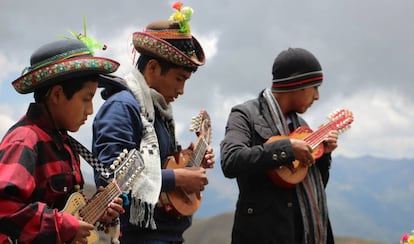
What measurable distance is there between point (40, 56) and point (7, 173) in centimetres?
74

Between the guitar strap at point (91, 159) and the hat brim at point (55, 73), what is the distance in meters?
0.38

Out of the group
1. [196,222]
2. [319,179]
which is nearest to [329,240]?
[319,179]

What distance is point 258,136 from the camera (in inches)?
186

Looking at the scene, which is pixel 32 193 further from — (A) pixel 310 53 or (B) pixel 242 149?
(A) pixel 310 53

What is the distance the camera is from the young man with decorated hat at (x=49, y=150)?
2834 mm

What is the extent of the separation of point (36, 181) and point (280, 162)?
199cm

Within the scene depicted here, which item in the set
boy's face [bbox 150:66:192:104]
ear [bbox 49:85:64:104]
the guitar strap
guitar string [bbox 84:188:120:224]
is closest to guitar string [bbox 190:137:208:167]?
boy's face [bbox 150:66:192:104]

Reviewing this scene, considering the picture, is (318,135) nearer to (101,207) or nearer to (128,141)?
(128,141)

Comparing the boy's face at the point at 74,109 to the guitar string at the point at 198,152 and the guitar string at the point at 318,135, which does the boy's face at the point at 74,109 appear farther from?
the guitar string at the point at 318,135

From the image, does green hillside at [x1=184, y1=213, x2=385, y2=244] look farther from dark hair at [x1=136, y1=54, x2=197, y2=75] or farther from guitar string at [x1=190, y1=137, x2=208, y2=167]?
dark hair at [x1=136, y1=54, x2=197, y2=75]

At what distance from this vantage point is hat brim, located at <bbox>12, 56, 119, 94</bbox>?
10.5ft

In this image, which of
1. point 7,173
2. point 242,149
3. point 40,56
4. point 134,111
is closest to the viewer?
point 7,173

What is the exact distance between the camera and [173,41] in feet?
14.0

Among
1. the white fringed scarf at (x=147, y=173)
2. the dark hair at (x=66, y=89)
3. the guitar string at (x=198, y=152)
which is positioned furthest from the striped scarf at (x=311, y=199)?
the dark hair at (x=66, y=89)
